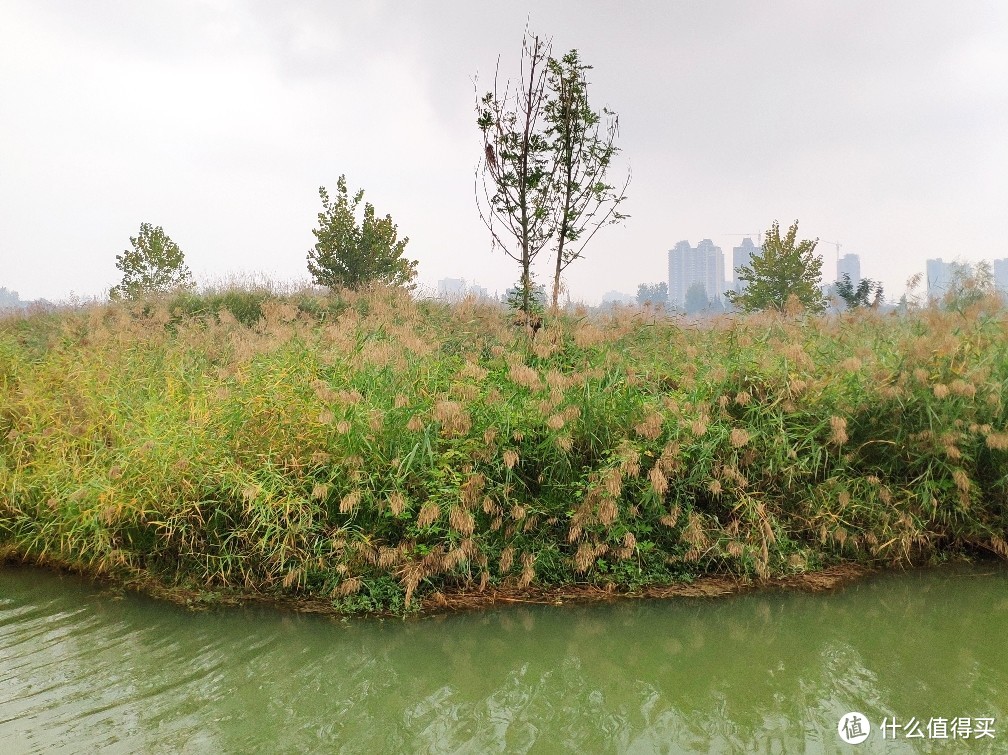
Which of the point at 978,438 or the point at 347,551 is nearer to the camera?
the point at 347,551

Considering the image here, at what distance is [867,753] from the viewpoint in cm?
311

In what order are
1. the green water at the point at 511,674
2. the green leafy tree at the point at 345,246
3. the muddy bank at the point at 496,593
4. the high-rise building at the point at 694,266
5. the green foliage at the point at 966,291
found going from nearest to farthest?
the green water at the point at 511,674, the muddy bank at the point at 496,593, the green foliage at the point at 966,291, the green leafy tree at the point at 345,246, the high-rise building at the point at 694,266

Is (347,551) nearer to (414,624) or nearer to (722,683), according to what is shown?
(414,624)

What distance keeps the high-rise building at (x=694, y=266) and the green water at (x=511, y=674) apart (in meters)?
53.1

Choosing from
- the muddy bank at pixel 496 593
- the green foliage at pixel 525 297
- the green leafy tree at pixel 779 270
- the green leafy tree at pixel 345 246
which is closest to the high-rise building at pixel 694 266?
the green leafy tree at pixel 779 270

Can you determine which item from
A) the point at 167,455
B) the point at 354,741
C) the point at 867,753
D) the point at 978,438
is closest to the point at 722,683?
the point at 867,753

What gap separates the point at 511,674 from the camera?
3844mm

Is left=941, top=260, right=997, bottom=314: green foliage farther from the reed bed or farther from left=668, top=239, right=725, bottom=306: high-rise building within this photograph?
left=668, top=239, right=725, bottom=306: high-rise building

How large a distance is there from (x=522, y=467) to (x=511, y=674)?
150cm

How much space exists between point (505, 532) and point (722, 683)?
5.48 ft

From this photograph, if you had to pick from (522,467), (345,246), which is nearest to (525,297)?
(522,467)

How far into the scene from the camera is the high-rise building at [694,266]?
62112 mm

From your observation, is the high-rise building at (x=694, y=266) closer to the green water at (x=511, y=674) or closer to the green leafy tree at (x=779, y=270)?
the green leafy tree at (x=779, y=270)

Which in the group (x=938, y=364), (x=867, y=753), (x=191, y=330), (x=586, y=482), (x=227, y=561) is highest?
(x=191, y=330)
